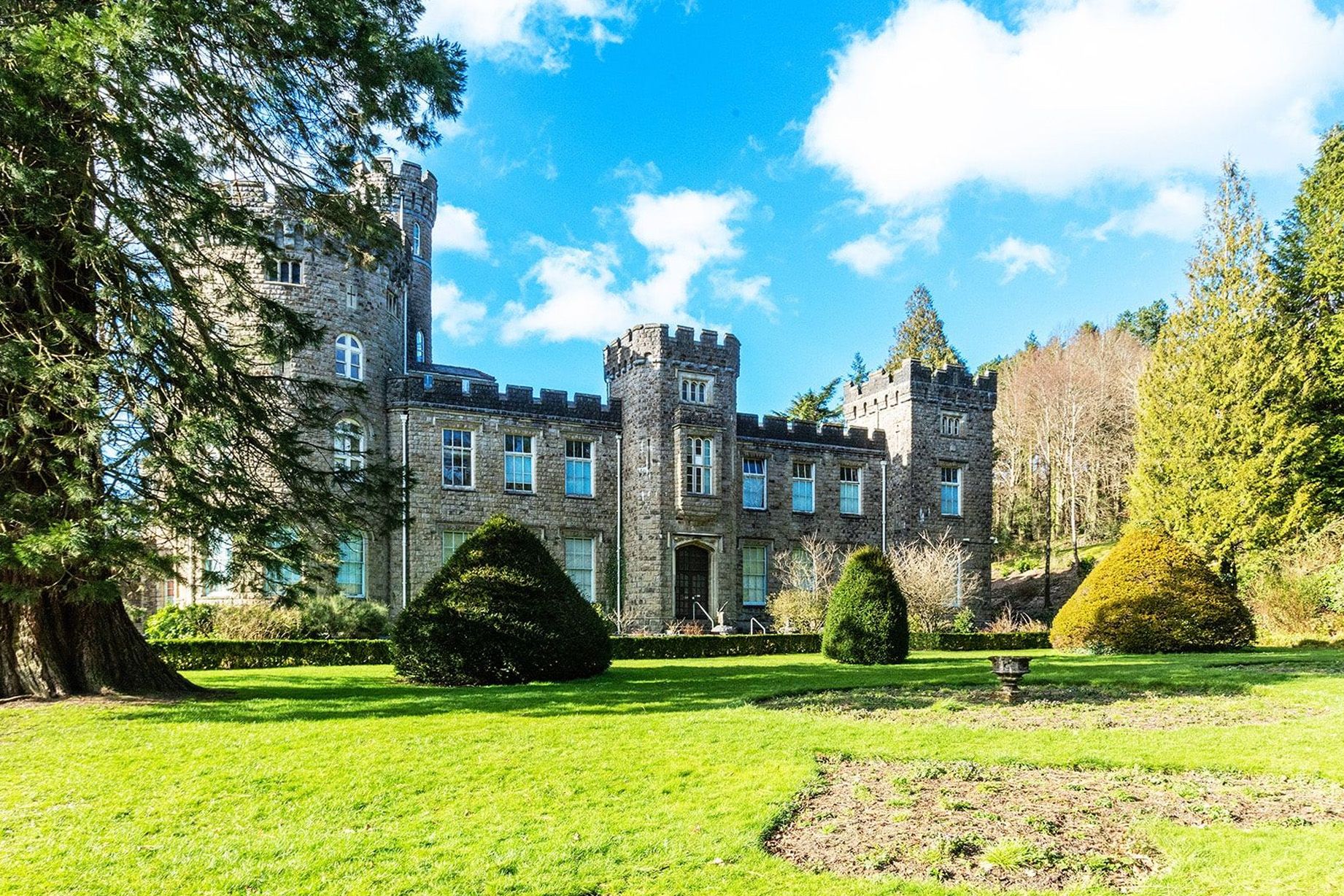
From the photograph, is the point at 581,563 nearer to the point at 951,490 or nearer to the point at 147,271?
the point at 951,490

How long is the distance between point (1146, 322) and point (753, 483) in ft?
122

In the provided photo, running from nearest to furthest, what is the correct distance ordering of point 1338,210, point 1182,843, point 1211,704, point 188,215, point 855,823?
1. point 1182,843
2. point 855,823
3. point 188,215
4. point 1211,704
5. point 1338,210

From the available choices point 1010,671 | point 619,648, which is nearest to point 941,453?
point 619,648

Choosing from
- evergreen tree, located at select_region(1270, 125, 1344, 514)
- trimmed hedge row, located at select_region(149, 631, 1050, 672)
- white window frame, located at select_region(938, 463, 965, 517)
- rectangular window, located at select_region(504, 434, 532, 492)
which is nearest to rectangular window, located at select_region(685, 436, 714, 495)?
rectangular window, located at select_region(504, 434, 532, 492)

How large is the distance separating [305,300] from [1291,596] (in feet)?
82.8

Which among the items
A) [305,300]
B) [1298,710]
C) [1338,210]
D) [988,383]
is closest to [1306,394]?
[1338,210]

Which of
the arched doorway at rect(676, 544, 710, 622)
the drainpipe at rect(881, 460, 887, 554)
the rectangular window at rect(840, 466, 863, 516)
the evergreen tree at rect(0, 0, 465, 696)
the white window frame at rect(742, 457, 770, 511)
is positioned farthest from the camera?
the drainpipe at rect(881, 460, 887, 554)

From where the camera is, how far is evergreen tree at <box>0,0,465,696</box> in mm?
8281

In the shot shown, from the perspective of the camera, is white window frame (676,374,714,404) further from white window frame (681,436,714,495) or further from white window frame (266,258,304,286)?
white window frame (266,258,304,286)

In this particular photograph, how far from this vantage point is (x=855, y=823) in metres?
5.16

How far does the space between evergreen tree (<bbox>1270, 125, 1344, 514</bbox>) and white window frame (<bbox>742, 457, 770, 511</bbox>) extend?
15.5 m

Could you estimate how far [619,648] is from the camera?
18578mm

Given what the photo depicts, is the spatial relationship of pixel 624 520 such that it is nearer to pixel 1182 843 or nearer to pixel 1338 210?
pixel 1182 843

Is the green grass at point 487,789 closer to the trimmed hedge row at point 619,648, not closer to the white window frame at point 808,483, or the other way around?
the trimmed hedge row at point 619,648
